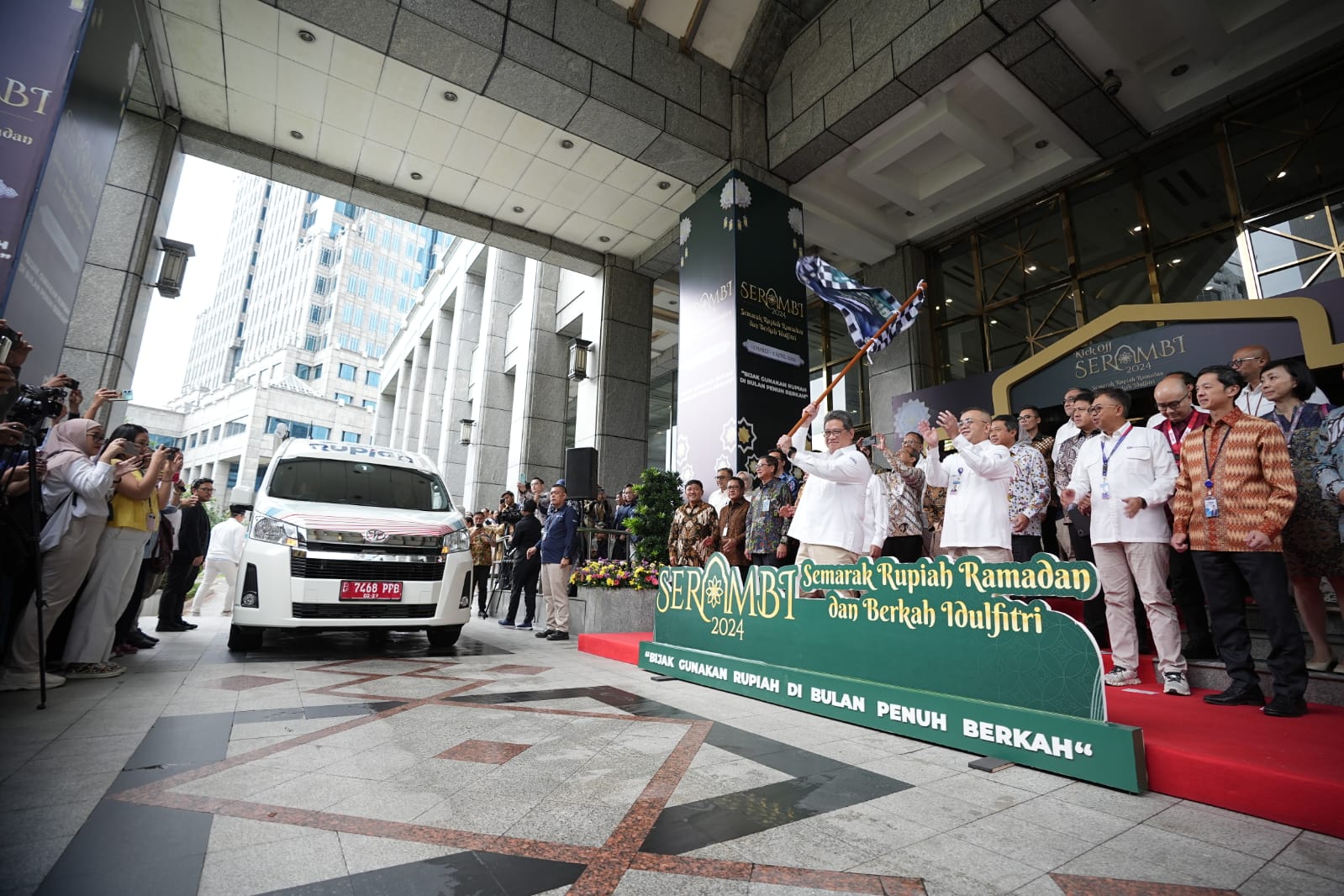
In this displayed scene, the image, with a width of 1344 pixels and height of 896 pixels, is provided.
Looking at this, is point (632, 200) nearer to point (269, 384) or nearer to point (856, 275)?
point (856, 275)

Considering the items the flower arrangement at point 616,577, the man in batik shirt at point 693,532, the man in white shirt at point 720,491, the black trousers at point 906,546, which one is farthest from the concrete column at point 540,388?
the black trousers at point 906,546

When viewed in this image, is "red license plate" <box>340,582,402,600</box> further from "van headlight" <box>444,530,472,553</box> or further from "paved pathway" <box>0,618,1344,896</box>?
"paved pathway" <box>0,618,1344,896</box>

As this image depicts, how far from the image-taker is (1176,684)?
3.29 m

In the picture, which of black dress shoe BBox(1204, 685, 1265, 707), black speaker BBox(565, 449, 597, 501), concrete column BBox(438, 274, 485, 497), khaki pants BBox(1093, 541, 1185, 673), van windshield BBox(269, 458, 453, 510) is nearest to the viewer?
black dress shoe BBox(1204, 685, 1265, 707)

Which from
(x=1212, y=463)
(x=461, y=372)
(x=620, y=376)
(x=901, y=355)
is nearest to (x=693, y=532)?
(x=1212, y=463)

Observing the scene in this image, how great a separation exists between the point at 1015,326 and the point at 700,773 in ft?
31.9

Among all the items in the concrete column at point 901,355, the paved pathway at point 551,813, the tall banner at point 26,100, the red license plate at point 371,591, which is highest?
the concrete column at point 901,355

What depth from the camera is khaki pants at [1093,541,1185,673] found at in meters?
3.36

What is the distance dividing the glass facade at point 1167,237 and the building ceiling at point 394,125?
5369mm

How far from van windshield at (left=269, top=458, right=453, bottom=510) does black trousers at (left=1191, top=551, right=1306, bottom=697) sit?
5.79 m

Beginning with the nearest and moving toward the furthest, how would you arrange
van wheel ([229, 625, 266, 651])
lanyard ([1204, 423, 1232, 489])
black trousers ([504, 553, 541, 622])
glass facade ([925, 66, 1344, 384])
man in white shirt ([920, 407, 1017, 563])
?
1. lanyard ([1204, 423, 1232, 489])
2. man in white shirt ([920, 407, 1017, 563])
3. van wheel ([229, 625, 266, 651])
4. glass facade ([925, 66, 1344, 384])
5. black trousers ([504, 553, 541, 622])

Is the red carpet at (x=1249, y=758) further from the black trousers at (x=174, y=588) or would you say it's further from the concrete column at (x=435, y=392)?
the concrete column at (x=435, y=392)

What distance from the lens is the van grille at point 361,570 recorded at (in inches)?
181

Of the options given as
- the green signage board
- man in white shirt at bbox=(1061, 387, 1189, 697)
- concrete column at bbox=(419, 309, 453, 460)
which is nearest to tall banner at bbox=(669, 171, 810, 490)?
the green signage board
